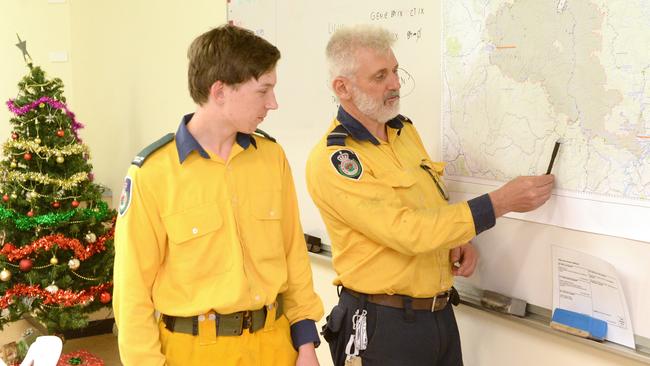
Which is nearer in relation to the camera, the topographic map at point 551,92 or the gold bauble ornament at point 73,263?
the topographic map at point 551,92

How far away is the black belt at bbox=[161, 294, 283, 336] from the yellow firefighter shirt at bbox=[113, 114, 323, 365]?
22 millimetres

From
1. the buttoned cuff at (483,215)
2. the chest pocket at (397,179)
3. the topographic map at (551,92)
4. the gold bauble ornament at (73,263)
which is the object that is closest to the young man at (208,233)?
the chest pocket at (397,179)

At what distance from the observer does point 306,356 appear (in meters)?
1.83

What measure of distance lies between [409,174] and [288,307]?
53 centimetres

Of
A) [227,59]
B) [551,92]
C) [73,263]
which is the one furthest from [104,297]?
[551,92]

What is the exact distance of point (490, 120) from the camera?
85.7 inches

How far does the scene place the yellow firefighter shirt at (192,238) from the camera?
166 cm

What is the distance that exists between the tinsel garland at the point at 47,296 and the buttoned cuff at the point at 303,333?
2.54 metres

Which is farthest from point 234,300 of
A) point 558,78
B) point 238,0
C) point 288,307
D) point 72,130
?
point 72,130

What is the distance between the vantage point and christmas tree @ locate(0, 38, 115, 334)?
3963mm

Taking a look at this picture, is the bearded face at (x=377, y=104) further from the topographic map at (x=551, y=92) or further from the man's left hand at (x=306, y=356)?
the man's left hand at (x=306, y=356)

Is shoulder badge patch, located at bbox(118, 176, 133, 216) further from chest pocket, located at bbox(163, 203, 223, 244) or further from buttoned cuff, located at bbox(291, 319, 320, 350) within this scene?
buttoned cuff, located at bbox(291, 319, 320, 350)

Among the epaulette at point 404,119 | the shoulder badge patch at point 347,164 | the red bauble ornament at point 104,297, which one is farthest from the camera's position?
the red bauble ornament at point 104,297

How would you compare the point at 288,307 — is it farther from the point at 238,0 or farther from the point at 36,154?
the point at 36,154
